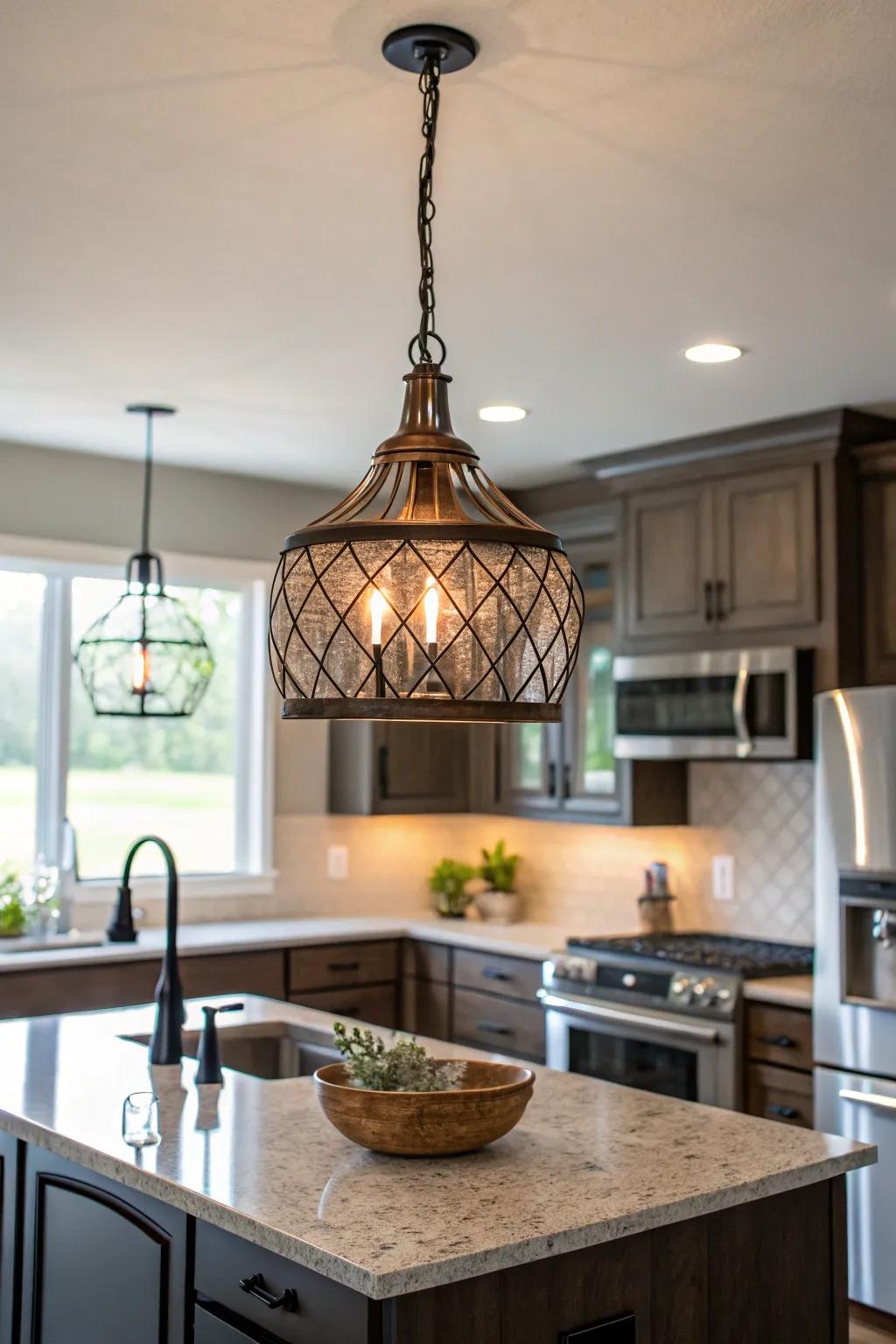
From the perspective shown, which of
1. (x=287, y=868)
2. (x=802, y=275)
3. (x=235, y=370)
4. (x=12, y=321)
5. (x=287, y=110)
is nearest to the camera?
(x=287, y=110)

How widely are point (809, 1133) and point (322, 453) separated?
3162mm

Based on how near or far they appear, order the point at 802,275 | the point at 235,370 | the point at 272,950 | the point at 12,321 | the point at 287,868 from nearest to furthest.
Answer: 1. the point at 802,275
2. the point at 12,321
3. the point at 235,370
4. the point at 272,950
5. the point at 287,868

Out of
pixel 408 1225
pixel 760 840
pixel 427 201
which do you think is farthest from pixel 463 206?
pixel 760 840

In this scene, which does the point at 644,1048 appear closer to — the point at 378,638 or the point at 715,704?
the point at 715,704

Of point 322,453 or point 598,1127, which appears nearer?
point 598,1127

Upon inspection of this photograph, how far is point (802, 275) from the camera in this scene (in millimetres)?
3115

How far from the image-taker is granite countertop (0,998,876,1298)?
A: 1.88 m

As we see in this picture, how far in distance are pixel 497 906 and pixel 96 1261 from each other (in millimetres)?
3386

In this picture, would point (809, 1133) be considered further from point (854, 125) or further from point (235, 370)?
point (235, 370)

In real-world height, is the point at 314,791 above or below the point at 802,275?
below

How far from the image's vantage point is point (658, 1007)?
4410 millimetres

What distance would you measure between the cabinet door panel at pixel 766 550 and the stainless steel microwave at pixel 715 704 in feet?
0.43

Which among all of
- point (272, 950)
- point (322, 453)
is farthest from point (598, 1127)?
point (322, 453)

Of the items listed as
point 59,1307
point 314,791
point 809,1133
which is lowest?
point 59,1307
